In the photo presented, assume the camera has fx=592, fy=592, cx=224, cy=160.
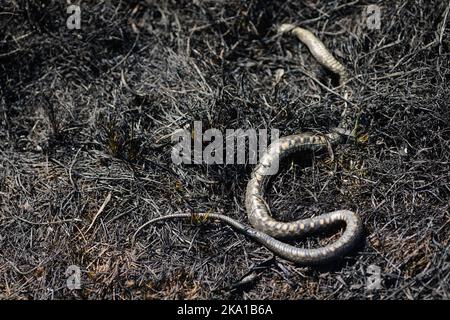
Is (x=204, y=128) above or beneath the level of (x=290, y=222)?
above

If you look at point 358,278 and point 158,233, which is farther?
point 158,233

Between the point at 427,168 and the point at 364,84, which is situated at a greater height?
the point at 364,84

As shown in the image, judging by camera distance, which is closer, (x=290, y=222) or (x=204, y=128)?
(x=290, y=222)

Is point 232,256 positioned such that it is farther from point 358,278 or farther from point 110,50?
point 110,50
